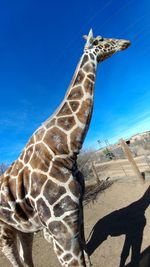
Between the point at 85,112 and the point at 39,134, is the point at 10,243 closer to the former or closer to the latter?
the point at 39,134

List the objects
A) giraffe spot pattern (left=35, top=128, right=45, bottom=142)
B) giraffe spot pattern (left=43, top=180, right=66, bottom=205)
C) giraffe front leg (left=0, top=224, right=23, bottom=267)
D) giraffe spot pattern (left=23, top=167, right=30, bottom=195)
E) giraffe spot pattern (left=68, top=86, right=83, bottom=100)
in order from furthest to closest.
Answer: giraffe front leg (left=0, top=224, right=23, bottom=267) < giraffe spot pattern (left=68, top=86, right=83, bottom=100) < giraffe spot pattern (left=35, top=128, right=45, bottom=142) < giraffe spot pattern (left=23, top=167, right=30, bottom=195) < giraffe spot pattern (left=43, top=180, right=66, bottom=205)

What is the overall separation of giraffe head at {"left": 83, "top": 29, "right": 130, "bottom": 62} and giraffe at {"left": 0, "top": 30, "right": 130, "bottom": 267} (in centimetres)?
18

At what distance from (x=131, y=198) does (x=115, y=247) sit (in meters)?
3.00

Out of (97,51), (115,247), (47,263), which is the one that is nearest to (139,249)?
(115,247)

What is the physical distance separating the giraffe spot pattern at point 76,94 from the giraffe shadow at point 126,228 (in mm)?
3311

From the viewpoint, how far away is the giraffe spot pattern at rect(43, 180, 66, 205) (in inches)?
141

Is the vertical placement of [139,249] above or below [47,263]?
below

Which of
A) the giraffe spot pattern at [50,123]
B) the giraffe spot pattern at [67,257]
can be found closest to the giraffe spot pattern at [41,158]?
the giraffe spot pattern at [50,123]

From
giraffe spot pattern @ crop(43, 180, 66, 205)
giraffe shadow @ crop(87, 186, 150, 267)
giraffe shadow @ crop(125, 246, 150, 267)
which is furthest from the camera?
giraffe shadow @ crop(87, 186, 150, 267)

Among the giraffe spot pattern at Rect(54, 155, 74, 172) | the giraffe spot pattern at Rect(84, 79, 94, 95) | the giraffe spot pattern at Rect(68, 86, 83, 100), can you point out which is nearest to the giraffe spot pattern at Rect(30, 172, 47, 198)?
the giraffe spot pattern at Rect(54, 155, 74, 172)

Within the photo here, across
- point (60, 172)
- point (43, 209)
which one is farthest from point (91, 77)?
point (43, 209)

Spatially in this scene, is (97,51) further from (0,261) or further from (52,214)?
(0,261)

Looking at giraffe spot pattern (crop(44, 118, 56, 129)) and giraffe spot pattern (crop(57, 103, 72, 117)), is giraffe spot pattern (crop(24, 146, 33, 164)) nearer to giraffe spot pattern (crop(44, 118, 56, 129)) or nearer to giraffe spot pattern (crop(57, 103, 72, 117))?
giraffe spot pattern (crop(44, 118, 56, 129))

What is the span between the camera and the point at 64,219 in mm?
3498
